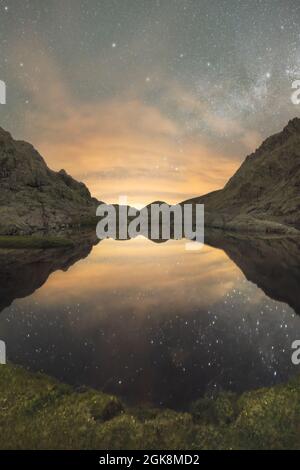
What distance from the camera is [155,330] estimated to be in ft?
64.6

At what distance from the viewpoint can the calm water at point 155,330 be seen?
13578 mm

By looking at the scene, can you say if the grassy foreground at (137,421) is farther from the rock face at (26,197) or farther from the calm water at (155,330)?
the rock face at (26,197)

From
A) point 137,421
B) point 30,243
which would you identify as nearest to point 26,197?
point 30,243

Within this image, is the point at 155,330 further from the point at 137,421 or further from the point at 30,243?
the point at 30,243

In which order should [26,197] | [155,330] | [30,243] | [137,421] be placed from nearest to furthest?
[137,421] < [155,330] < [30,243] < [26,197]

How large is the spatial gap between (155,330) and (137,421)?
9.87m

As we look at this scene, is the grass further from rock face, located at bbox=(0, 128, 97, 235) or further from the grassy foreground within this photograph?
the grassy foreground

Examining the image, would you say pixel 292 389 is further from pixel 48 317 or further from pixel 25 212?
pixel 25 212

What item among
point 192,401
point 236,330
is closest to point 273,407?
point 192,401

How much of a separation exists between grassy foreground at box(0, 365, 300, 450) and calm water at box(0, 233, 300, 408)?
1.11 meters

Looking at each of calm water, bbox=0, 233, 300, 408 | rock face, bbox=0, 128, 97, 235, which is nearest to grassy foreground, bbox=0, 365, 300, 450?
calm water, bbox=0, 233, 300, 408

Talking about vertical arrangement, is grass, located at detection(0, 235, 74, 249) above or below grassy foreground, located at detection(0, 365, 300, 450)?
above

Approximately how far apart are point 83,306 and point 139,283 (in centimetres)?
1034

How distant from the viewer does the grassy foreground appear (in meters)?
8.73
